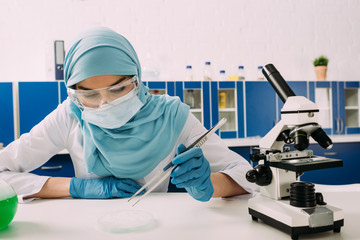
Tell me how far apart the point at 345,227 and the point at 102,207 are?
756 millimetres

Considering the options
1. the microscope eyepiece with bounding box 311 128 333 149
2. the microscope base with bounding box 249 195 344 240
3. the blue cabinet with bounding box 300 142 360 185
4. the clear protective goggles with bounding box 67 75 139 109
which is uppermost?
the clear protective goggles with bounding box 67 75 139 109

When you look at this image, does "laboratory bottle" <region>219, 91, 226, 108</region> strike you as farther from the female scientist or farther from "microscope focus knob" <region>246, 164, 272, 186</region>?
"microscope focus knob" <region>246, 164, 272, 186</region>

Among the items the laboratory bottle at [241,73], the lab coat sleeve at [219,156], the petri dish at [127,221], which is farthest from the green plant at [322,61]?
the petri dish at [127,221]

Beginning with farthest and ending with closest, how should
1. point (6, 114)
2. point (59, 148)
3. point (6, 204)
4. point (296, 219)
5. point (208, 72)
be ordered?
point (208, 72) → point (6, 114) → point (59, 148) → point (6, 204) → point (296, 219)

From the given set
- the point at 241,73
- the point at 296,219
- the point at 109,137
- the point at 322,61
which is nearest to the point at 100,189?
the point at 109,137

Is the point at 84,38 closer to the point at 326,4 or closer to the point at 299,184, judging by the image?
the point at 299,184

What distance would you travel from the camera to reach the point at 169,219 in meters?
0.89

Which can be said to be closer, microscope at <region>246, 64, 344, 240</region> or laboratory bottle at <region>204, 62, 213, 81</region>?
microscope at <region>246, 64, 344, 240</region>

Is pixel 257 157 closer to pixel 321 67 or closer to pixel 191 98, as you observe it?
pixel 191 98

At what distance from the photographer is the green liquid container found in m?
0.81

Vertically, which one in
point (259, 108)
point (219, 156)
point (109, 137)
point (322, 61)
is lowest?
point (219, 156)

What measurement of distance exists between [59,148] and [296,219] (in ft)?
3.98

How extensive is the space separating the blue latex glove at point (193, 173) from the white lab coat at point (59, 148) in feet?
0.83

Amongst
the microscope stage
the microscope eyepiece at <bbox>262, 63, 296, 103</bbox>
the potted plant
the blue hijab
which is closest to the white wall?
the potted plant
